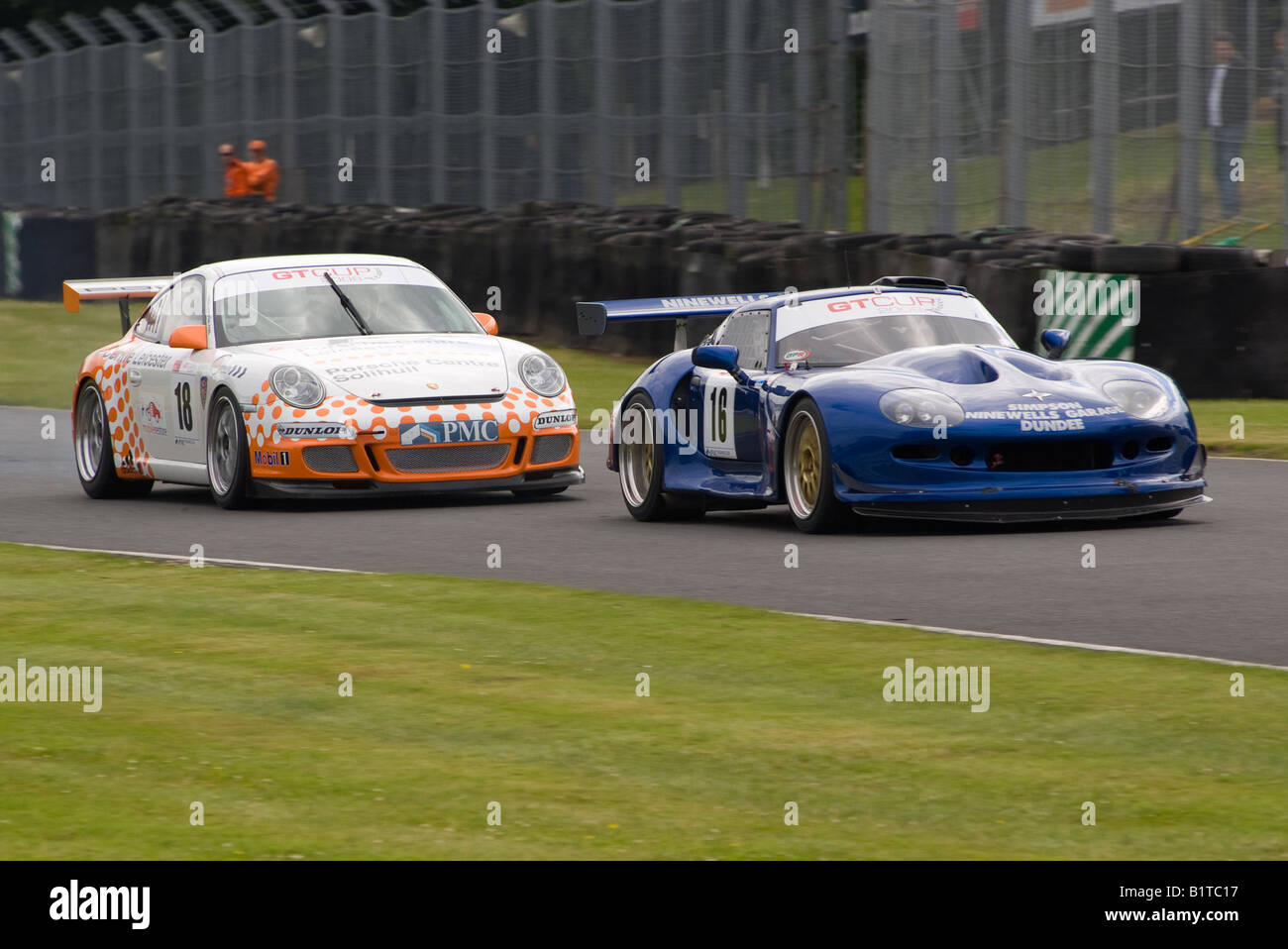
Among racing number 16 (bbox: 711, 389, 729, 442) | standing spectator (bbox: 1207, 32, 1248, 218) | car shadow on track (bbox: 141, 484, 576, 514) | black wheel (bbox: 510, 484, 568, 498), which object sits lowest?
car shadow on track (bbox: 141, 484, 576, 514)

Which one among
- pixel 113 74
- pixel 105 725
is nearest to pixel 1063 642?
pixel 105 725

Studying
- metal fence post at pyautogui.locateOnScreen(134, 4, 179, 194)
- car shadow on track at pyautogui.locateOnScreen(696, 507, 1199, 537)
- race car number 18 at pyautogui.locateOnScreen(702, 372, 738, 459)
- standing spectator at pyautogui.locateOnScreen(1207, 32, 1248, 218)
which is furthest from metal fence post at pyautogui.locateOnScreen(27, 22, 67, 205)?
car shadow on track at pyautogui.locateOnScreen(696, 507, 1199, 537)

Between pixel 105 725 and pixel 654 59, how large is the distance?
2061cm

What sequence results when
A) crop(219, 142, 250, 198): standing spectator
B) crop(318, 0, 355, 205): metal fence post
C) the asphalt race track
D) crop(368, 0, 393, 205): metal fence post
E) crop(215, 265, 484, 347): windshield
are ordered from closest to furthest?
the asphalt race track → crop(215, 265, 484, 347): windshield → crop(368, 0, 393, 205): metal fence post → crop(318, 0, 355, 205): metal fence post → crop(219, 142, 250, 198): standing spectator

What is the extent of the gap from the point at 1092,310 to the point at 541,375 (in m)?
6.01

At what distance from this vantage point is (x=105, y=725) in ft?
21.3

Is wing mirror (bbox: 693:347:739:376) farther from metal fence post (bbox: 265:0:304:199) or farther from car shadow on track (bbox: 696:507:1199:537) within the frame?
metal fence post (bbox: 265:0:304:199)

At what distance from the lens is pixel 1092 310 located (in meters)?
17.9

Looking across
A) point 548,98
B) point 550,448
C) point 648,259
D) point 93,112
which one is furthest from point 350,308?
point 93,112

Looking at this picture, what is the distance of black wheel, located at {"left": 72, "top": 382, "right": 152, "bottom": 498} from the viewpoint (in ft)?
47.2

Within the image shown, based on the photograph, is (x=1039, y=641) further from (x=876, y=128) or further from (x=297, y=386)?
(x=876, y=128)

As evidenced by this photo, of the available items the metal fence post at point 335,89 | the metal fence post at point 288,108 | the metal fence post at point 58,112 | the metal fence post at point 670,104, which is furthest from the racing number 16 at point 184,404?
the metal fence post at point 58,112

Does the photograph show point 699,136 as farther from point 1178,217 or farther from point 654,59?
point 1178,217

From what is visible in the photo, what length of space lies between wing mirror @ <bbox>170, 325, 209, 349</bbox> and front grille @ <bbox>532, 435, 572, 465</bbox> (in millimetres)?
1950
